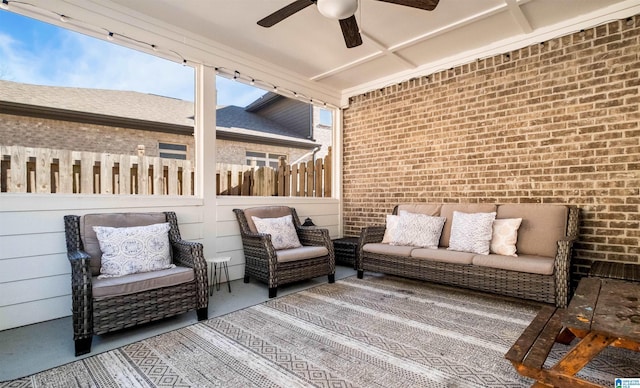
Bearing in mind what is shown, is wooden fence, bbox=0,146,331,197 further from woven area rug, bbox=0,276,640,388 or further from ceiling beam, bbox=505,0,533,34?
ceiling beam, bbox=505,0,533,34

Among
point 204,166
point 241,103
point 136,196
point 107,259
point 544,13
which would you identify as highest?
point 544,13

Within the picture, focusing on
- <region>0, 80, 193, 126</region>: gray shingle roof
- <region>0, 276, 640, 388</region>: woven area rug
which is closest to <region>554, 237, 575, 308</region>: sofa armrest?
<region>0, 276, 640, 388</region>: woven area rug

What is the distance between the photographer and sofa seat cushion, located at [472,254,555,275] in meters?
2.86

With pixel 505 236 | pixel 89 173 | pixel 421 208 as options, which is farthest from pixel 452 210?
pixel 89 173

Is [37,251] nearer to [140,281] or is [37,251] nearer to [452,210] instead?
[140,281]

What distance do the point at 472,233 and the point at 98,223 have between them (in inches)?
146

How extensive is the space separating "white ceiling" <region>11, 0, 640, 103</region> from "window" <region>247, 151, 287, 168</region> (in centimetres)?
124

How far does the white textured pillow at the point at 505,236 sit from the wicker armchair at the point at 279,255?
1.85 meters

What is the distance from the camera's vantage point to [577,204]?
11.3 ft

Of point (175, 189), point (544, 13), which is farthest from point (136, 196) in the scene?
point (544, 13)

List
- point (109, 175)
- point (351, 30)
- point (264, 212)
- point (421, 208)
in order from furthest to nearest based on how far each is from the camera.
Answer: point (421, 208), point (264, 212), point (109, 175), point (351, 30)

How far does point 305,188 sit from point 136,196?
2.59 m

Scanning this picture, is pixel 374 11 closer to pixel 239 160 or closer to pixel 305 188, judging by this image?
pixel 239 160

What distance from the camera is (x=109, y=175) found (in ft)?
10.6
